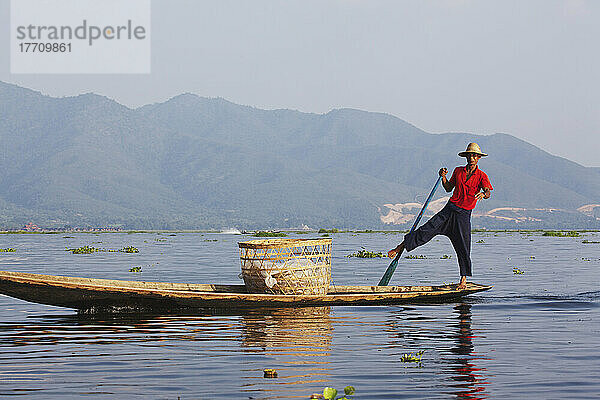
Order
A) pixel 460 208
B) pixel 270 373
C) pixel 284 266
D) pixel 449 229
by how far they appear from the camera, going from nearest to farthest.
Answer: pixel 270 373, pixel 284 266, pixel 460 208, pixel 449 229

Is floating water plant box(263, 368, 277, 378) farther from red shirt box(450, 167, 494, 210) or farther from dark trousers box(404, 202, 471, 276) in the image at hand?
red shirt box(450, 167, 494, 210)

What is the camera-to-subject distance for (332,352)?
12.4 metres

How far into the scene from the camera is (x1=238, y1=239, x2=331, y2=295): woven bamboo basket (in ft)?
57.7

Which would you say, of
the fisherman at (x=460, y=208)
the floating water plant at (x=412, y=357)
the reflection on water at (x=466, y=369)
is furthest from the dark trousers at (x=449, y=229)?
the floating water plant at (x=412, y=357)

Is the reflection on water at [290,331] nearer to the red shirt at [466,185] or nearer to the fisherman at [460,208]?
the fisherman at [460,208]

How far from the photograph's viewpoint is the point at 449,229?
61.6 feet

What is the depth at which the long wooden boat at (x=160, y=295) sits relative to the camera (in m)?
15.5

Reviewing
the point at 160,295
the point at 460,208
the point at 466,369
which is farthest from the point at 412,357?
the point at 460,208

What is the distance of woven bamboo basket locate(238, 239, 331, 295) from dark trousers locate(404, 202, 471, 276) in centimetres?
197

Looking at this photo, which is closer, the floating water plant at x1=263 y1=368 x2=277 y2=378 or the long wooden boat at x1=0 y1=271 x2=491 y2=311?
the floating water plant at x1=263 y1=368 x2=277 y2=378

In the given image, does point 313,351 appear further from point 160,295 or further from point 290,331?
point 160,295

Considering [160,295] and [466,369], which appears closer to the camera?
[466,369]

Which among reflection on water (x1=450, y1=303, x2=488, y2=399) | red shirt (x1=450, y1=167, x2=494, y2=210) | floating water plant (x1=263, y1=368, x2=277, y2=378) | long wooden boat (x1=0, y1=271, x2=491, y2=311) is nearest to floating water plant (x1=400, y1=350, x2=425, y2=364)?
reflection on water (x1=450, y1=303, x2=488, y2=399)

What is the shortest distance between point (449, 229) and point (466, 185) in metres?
1.09
